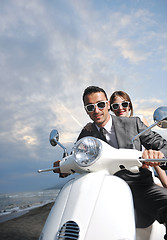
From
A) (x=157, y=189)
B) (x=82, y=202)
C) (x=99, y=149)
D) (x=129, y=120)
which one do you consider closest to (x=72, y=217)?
(x=82, y=202)

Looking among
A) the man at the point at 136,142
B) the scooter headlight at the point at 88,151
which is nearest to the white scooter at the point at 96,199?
the scooter headlight at the point at 88,151

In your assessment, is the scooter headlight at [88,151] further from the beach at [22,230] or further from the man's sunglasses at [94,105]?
the beach at [22,230]

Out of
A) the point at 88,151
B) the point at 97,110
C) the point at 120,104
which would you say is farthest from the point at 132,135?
the point at 120,104

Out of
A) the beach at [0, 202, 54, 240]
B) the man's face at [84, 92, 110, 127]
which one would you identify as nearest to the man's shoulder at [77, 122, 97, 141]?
the man's face at [84, 92, 110, 127]

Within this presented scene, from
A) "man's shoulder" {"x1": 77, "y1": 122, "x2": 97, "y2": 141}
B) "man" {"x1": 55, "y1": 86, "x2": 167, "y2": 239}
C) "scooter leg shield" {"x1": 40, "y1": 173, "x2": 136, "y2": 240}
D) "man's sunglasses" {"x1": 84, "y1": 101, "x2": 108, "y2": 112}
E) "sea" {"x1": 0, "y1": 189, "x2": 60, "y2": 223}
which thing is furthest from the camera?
"sea" {"x1": 0, "y1": 189, "x2": 60, "y2": 223}

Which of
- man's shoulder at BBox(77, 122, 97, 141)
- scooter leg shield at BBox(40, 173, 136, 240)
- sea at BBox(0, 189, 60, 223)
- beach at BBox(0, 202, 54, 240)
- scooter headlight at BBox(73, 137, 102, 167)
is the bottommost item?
sea at BBox(0, 189, 60, 223)

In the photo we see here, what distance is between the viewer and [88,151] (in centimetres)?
127

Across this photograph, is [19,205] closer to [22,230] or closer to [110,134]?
[22,230]

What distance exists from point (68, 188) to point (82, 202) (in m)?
0.17

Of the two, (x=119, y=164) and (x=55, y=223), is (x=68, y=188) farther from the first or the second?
(x=119, y=164)

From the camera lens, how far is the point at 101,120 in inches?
67.4

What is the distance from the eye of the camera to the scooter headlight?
4.12ft

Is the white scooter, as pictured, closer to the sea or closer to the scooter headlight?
the scooter headlight

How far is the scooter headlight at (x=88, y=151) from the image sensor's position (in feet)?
4.12
